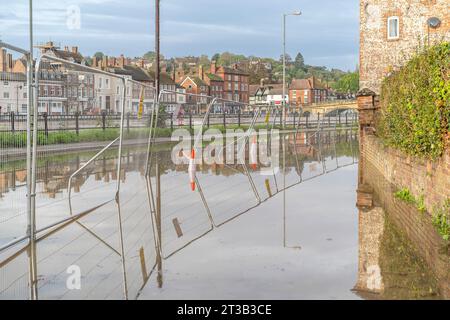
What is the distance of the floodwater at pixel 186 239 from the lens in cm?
560

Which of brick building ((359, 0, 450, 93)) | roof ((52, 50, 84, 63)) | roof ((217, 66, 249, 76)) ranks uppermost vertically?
roof ((217, 66, 249, 76))

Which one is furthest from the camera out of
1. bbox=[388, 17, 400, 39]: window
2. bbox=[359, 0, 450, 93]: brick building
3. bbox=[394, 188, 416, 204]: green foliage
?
bbox=[388, 17, 400, 39]: window

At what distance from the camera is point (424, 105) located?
29.5 feet

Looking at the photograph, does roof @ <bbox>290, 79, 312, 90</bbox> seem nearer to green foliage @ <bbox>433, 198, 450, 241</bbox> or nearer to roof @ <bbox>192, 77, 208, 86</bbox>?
roof @ <bbox>192, 77, 208, 86</bbox>

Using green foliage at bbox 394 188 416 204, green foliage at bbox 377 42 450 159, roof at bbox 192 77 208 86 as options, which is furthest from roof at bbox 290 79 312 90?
green foliage at bbox 394 188 416 204

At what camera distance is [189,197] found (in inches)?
470

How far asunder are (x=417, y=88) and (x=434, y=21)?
3628 centimetres

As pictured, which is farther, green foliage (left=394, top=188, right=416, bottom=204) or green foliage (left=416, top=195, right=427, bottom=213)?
green foliage (left=394, top=188, right=416, bottom=204)

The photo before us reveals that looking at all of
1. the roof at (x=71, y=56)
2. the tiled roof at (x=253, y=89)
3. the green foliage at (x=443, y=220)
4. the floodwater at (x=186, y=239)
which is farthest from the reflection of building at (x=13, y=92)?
the tiled roof at (x=253, y=89)

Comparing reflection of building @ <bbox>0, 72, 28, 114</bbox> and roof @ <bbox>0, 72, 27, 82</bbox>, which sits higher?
roof @ <bbox>0, 72, 27, 82</bbox>

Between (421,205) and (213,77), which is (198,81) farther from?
(421,205)

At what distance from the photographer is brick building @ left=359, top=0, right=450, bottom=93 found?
4422cm

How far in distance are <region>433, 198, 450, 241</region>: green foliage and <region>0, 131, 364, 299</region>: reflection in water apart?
1.93 m
